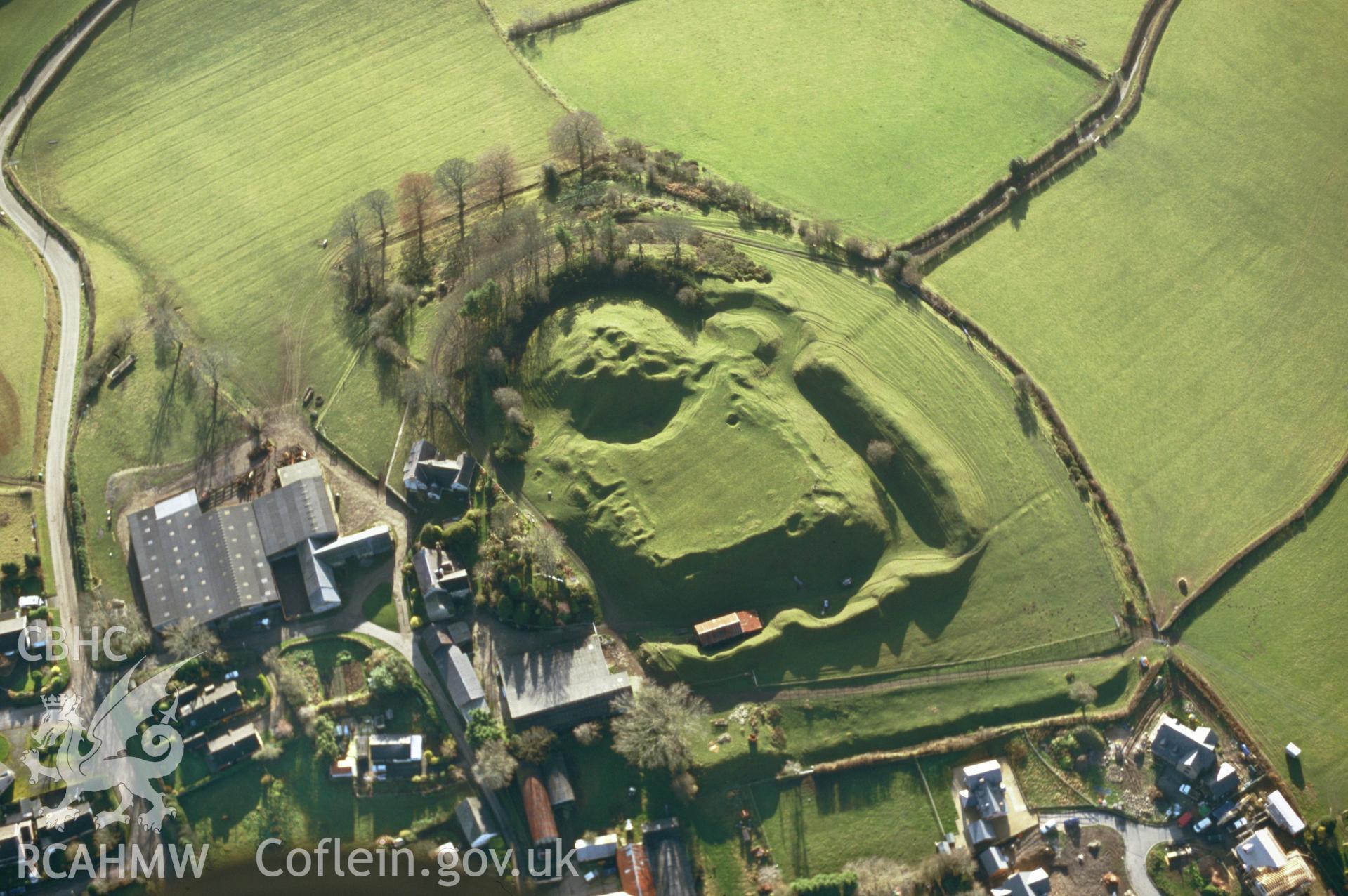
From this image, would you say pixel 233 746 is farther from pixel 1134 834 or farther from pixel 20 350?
pixel 1134 834

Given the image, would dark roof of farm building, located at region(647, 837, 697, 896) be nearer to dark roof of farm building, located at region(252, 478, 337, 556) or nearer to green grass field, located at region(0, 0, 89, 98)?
dark roof of farm building, located at region(252, 478, 337, 556)

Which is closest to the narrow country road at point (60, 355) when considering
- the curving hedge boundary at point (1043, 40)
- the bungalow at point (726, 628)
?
the bungalow at point (726, 628)

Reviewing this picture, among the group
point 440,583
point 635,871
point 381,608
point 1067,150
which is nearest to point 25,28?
point 381,608

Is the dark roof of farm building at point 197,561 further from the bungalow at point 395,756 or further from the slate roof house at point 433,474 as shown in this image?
the bungalow at point 395,756

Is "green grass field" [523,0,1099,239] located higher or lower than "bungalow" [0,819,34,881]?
higher

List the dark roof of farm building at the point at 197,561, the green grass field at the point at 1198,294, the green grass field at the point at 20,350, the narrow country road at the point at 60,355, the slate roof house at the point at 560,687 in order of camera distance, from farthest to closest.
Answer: the green grass field at the point at 20,350
the green grass field at the point at 1198,294
the narrow country road at the point at 60,355
the dark roof of farm building at the point at 197,561
the slate roof house at the point at 560,687

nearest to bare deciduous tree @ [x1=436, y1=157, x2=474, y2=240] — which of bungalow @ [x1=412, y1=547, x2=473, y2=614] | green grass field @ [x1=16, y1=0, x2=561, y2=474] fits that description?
green grass field @ [x1=16, y1=0, x2=561, y2=474]
